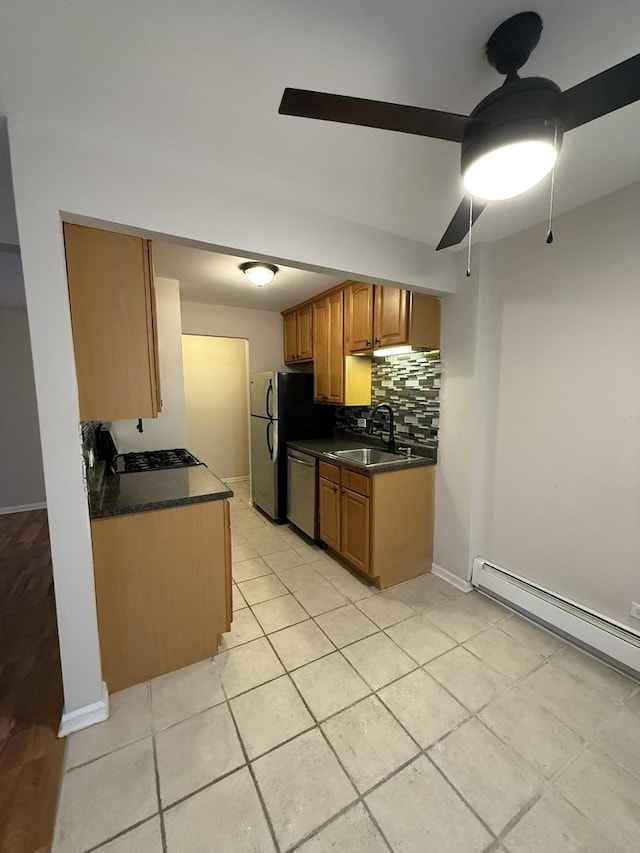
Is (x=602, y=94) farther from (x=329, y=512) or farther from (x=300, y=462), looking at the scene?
(x=300, y=462)

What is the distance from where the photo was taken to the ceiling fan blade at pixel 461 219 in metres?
1.29

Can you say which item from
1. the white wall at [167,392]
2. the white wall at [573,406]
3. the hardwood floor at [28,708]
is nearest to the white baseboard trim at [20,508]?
the hardwood floor at [28,708]

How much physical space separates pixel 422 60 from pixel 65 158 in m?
1.29

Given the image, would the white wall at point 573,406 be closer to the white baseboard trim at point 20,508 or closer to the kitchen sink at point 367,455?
the kitchen sink at point 367,455

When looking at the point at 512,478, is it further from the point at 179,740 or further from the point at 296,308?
the point at 296,308

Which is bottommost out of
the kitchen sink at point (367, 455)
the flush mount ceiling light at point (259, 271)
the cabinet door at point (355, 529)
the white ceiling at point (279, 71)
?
the cabinet door at point (355, 529)

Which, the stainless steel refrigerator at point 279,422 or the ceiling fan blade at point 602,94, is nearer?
the ceiling fan blade at point 602,94

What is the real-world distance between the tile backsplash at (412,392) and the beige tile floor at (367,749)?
141 cm

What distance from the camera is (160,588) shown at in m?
1.74

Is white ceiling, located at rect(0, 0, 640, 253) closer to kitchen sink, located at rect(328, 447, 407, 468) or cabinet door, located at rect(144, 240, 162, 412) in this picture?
cabinet door, located at rect(144, 240, 162, 412)

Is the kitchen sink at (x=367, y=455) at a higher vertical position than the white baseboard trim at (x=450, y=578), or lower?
higher

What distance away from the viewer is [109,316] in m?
1.53

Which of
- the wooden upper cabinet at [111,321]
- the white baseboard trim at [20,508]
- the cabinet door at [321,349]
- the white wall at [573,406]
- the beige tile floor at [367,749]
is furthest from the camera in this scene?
the white baseboard trim at [20,508]

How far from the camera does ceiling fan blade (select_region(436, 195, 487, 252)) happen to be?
129 centimetres
